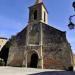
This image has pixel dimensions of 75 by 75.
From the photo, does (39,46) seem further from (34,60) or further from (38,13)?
(38,13)

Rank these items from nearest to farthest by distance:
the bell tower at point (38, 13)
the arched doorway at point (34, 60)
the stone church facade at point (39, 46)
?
the stone church facade at point (39, 46) → the arched doorway at point (34, 60) → the bell tower at point (38, 13)

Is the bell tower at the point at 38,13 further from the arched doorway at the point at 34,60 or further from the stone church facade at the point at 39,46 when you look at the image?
the arched doorway at the point at 34,60

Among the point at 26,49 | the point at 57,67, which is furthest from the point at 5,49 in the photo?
the point at 57,67

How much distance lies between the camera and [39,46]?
93.6ft

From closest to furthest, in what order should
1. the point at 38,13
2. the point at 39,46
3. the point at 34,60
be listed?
the point at 39,46
the point at 34,60
the point at 38,13

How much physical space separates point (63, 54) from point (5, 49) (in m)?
12.9

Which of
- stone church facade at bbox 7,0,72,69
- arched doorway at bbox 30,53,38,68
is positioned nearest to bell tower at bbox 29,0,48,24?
stone church facade at bbox 7,0,72,69

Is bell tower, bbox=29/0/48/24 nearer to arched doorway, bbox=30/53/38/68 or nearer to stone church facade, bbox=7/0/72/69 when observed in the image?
stone church facade, bbox=7/0/72/69

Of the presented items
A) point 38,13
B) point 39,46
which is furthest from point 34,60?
point 38,13

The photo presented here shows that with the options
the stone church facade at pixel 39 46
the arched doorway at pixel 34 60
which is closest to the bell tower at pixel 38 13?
the stone church facade at pixel 39 46

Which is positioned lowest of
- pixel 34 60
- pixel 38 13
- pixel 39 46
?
pixel 34 60

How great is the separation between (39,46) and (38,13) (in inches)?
244

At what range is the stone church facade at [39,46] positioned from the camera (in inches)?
1049

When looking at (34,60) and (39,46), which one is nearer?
(39,46)
